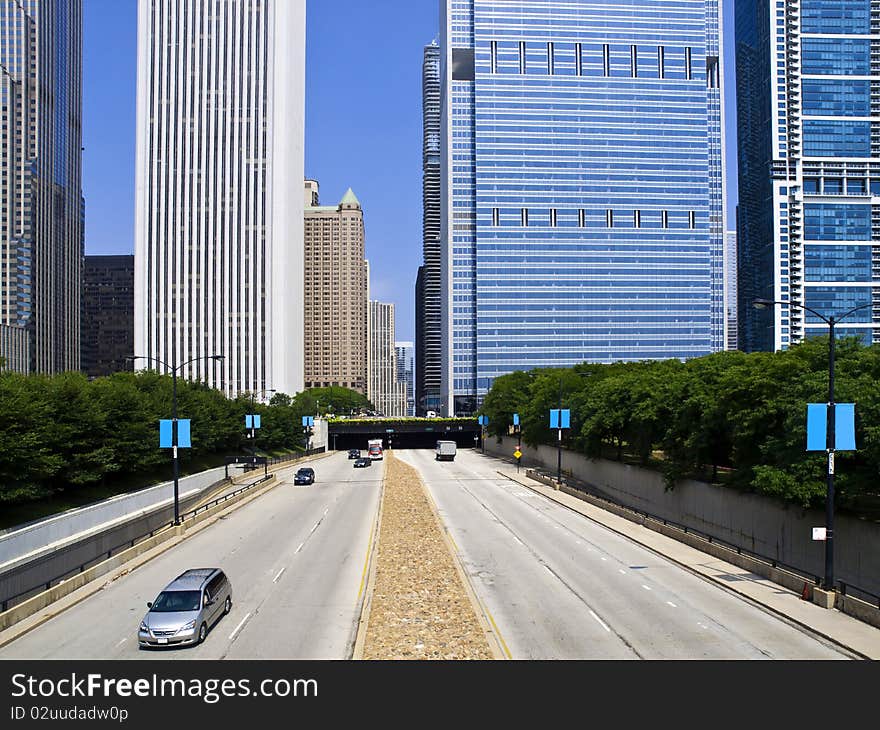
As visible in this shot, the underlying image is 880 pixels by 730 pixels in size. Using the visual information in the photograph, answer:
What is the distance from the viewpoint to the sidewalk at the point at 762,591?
70.3 ft

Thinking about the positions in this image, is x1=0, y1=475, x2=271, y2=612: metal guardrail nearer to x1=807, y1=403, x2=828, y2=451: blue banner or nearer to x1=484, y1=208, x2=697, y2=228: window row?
x1=807, y1=403, x2=828, y2=451: blue banner

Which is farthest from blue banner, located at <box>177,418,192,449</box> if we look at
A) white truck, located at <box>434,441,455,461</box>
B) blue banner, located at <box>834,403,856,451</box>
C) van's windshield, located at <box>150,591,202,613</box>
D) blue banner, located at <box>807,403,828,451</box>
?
white truck, located at <box>434,441,455,461</box>

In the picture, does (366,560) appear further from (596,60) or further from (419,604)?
(596,60)

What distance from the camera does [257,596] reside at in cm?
2695

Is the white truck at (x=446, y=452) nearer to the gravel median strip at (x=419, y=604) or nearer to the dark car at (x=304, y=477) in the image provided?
the dark car at (x=304, y=477)

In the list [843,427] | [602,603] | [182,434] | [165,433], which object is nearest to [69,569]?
[165,433]

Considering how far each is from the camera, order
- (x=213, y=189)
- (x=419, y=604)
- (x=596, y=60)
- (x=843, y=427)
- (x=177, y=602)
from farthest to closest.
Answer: (x=596, y=60), (x=213, y=189), (x=843, y=427), (x=419, y=604), (x=177, y=602)

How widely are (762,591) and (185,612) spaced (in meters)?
18.8

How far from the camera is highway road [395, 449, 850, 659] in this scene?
20406 millimetres

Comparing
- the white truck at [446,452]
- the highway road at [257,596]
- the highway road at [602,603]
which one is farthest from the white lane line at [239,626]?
the white truck at [446,452]

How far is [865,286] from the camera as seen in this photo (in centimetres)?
19662

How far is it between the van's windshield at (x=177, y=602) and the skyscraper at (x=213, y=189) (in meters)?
140

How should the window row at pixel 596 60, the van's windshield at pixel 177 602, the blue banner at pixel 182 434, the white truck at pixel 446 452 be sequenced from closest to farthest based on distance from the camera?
the van's windshield at pixel 177 602 < the blue banner at pixel 182 434 < the white truck at pixel 446 452 < the window row at pixel 596 60
